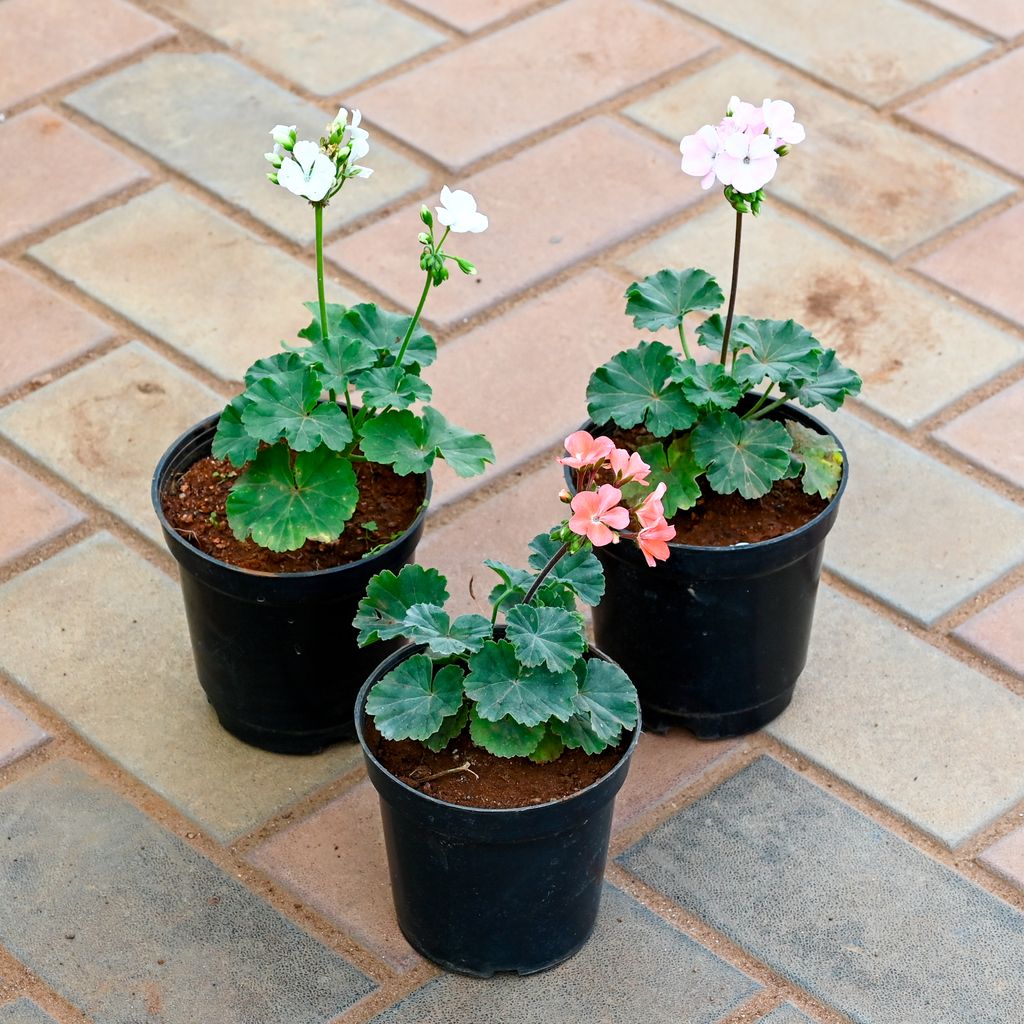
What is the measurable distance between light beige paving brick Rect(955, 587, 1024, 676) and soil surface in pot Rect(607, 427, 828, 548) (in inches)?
19.1

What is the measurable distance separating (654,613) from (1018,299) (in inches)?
52.0

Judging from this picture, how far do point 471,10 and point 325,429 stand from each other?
210 cm

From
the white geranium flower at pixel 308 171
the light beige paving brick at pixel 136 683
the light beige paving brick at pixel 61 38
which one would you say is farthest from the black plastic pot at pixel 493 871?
the light beige paving brick at pixel 61 38

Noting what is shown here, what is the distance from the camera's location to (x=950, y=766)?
249 cm

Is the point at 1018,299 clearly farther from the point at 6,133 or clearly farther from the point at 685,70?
the point at 6,133

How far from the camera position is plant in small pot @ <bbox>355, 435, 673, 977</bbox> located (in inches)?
77.6

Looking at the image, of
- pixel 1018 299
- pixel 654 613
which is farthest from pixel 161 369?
pixel 1018 299

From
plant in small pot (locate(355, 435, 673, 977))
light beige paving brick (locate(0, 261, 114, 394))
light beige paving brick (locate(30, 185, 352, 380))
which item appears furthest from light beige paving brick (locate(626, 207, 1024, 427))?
plant in small pot (locate(355, 435, 673, 977))

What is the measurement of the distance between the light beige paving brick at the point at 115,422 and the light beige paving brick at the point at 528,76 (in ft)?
2.76

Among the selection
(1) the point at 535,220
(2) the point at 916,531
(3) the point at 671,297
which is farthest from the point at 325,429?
(1) the point at 535,220

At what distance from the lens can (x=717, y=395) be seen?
7.35 ft

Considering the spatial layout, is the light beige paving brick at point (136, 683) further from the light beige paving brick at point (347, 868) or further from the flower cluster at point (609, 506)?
the flower cluster at point (609, 506)

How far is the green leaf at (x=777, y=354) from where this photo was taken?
226cm

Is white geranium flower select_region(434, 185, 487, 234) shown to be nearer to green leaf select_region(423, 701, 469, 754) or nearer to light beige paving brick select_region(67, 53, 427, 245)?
green leaf select_region(423, 701, 469, 754)
